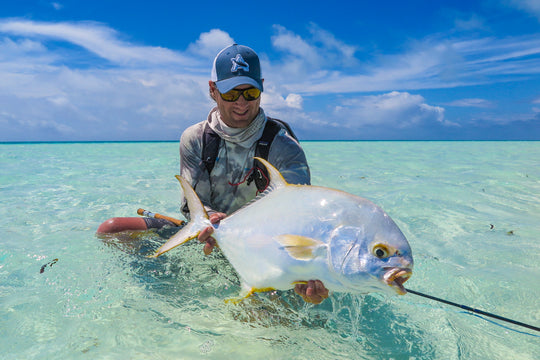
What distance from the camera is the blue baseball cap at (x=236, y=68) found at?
8.44 feet

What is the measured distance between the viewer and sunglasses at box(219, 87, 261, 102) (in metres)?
2.65

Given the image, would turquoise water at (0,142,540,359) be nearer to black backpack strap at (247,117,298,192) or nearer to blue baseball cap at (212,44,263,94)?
black backpack strap at (247,117,298,192)

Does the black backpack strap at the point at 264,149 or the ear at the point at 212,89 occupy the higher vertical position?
the ear at the point at 212,89

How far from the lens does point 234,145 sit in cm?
293

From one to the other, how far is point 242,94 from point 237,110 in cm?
13

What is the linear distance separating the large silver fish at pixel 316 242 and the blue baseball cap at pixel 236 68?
3.63 feet

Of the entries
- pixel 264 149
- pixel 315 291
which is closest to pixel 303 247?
pixel 315 291

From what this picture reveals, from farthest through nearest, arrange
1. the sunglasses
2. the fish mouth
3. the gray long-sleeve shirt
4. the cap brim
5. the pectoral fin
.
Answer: the gray long-sleeve shirt < the sunglasses < the cap brim < the pectoral fin < the fish mouth

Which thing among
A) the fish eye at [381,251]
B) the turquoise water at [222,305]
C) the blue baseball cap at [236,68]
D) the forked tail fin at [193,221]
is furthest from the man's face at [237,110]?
the fish eye at [381,251]

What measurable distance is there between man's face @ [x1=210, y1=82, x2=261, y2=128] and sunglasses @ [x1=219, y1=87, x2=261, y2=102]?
0.08 ft

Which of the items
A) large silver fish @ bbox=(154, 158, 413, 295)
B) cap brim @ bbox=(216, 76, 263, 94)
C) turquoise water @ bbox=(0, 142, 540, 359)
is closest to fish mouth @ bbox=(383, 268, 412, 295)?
large silver fish @ bbox=(154, 158, 413, 295)

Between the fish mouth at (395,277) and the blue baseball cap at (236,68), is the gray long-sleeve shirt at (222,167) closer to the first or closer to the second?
the blue baseball cap at (236,68)

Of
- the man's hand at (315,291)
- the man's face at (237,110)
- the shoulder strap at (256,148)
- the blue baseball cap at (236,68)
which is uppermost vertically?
the blue baseball cap at (236,68)

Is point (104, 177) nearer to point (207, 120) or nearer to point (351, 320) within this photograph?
point (207, 120)
